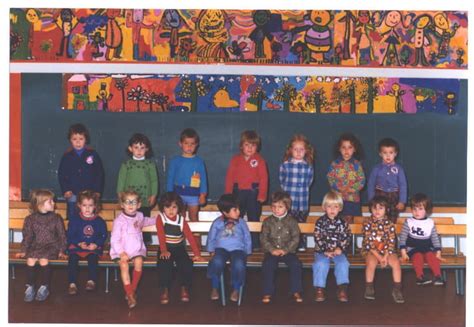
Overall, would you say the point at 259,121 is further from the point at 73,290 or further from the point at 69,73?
the point at 73,290

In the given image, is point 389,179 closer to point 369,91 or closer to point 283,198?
point 369,91

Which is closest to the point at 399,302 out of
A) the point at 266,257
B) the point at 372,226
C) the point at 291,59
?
the point at 372,226

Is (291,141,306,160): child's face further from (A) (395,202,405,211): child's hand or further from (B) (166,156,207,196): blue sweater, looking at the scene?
(A) (395,202,405,211): child's hand

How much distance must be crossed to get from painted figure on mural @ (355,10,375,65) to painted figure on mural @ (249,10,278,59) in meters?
1.01

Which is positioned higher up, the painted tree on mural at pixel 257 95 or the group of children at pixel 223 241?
the painted tree on mural at pixel 257 95

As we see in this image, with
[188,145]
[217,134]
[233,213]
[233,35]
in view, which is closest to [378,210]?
[233,213]

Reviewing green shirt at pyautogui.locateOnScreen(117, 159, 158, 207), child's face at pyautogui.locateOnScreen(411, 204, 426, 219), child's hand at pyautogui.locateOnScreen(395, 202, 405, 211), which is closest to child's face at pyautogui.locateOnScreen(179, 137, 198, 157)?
green shirt at pyautogui.locateOnScreen(117, 159, 158, 207)

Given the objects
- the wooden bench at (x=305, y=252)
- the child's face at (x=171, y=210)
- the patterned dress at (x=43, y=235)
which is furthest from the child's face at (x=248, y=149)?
the patterned dress at (x=43, y=235)

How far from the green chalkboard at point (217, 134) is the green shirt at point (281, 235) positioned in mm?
1837

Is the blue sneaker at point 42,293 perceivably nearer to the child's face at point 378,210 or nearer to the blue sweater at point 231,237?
the blue sweater at point 231,237

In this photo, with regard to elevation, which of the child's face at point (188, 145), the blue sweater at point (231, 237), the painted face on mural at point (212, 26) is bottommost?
the blue sweater at point (231, 237)

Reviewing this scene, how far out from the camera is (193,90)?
1092cm

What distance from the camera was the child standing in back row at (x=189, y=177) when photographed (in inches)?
402

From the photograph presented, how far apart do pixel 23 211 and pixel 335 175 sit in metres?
3.57
